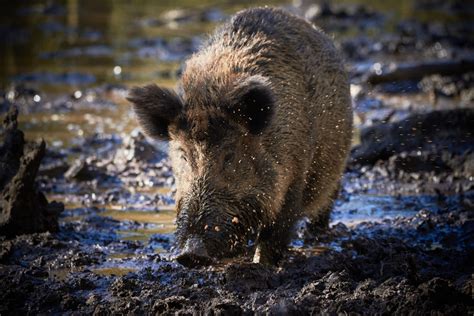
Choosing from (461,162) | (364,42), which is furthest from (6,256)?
(364,42)

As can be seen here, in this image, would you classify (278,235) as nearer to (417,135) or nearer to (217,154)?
(217,154)

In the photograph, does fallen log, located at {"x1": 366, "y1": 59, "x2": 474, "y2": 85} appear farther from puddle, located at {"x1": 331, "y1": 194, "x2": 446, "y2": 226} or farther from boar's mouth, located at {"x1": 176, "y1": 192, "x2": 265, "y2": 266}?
boar's mouth, located at {"x1": 176, "y1": 192, "x2": 265, "y2": 266}

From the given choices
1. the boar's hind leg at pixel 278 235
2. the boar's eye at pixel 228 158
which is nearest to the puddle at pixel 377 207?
the boar's hind leg at pixel 278 235

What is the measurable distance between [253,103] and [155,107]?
0.78 meters

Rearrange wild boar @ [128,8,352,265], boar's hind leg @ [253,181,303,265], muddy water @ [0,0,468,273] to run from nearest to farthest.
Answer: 1. wild boar @ [128,8,352,265]
2. boar's hind leg @ [253,181,303,265]
3. muddy water @ [0,0,468,273]

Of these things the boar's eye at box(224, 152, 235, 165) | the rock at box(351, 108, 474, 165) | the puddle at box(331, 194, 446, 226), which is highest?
the rock at box(351, 108, 474, 165)

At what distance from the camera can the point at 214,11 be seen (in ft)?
84.5

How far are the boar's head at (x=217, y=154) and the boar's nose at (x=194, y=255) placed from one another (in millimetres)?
123

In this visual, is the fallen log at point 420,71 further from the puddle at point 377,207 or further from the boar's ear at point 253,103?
the boar's ear at point 253,103

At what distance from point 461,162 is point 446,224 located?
2.10 meters

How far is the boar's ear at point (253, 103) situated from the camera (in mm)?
6734

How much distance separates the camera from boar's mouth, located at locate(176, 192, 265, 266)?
608cm

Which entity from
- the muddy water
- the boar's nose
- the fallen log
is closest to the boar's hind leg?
the muddy water

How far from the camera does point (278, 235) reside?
7297 mm
